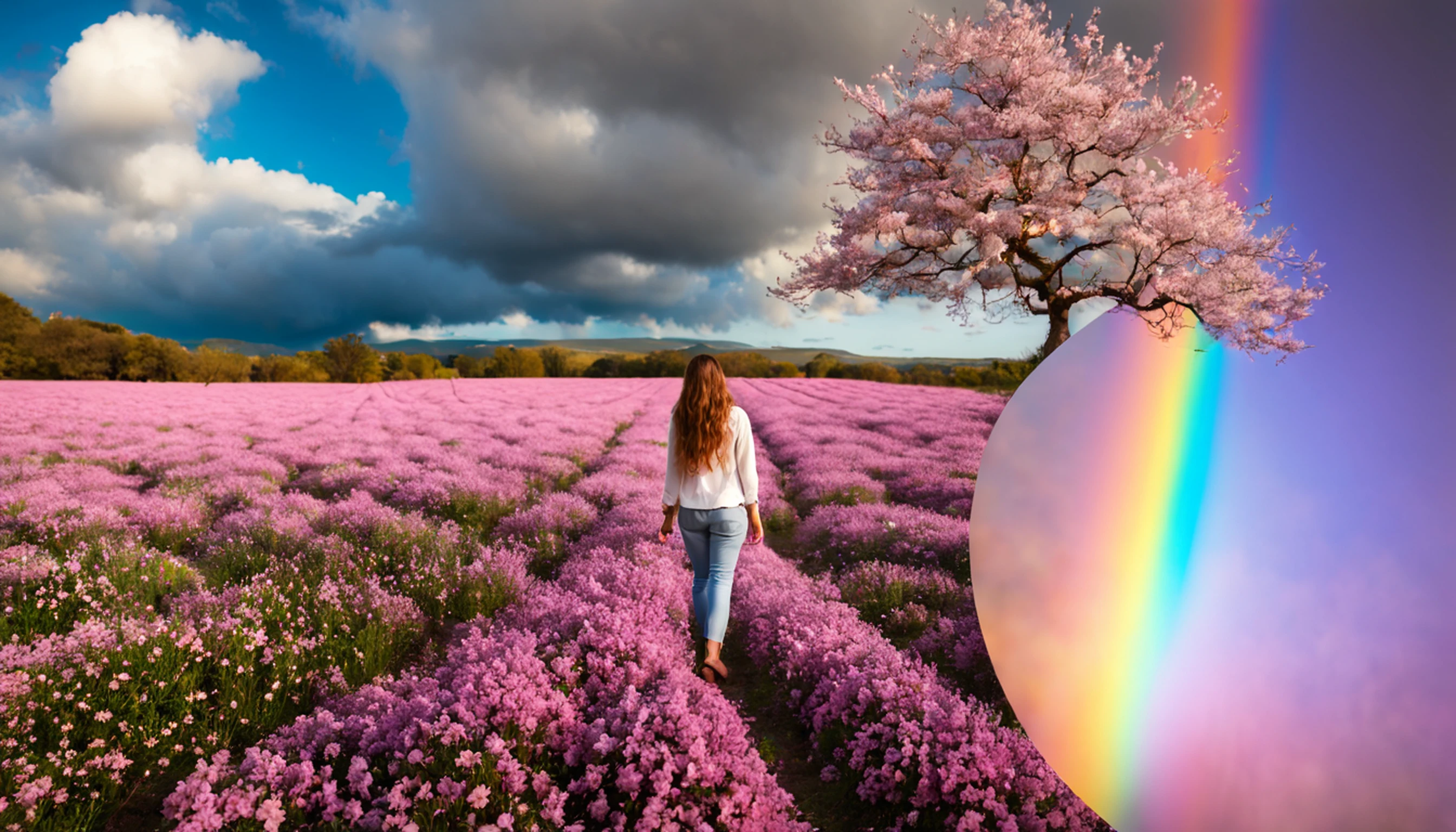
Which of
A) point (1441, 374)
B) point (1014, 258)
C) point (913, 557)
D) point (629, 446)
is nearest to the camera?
point (1441, 374)

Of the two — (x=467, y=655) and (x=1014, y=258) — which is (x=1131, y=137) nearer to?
(x=1014, y=258)

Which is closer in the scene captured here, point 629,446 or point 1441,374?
point 1441,374

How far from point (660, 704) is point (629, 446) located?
1148 centimetres

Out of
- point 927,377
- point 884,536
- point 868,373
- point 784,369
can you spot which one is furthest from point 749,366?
point 884,536

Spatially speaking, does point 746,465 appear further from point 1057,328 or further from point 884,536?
point 1057,328

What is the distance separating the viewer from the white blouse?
189 inches

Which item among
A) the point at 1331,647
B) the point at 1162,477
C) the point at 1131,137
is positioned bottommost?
the point at 1331,647

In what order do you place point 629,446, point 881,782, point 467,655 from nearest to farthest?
point 881,782 → point 467,655 → point 629,446

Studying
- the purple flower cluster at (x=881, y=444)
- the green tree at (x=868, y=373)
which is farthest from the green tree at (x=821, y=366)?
the purple flower cluster at (x=881, y=444)

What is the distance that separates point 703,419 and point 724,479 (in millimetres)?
561

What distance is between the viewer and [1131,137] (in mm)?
10469

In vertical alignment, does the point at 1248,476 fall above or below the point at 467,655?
above

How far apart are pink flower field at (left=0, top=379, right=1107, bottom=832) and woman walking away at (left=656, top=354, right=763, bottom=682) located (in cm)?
41

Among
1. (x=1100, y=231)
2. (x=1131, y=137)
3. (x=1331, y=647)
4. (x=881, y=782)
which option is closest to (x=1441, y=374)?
(x=1331, y=647)
